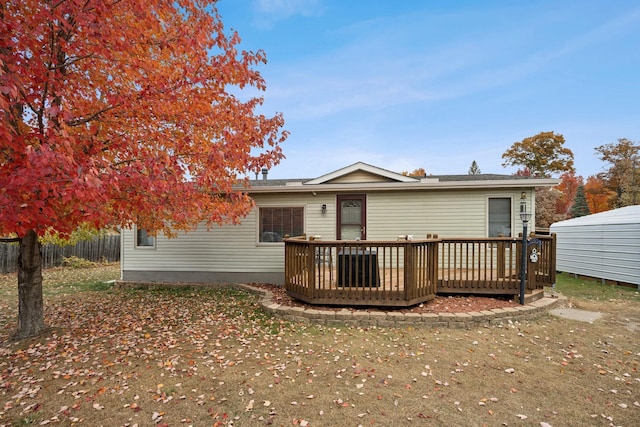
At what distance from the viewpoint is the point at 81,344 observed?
4.43 m

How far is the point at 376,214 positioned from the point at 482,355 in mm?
4630

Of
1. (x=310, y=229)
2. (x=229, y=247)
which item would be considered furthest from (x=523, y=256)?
(x=229, y=247)

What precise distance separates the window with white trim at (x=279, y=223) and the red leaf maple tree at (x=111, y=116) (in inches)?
102

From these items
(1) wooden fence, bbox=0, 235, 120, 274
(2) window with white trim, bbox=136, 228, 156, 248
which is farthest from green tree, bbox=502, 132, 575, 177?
(1) wooden fence, bbox=0, 235, 120, 274

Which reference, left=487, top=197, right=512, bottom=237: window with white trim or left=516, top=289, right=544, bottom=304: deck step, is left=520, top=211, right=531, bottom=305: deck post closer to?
left=516, top=289, right=544, bottom=304: deck step

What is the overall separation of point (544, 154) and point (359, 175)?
26.9m

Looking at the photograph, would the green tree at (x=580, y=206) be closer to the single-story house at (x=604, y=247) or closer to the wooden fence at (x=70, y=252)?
the single-story house at (x=604, y=247)

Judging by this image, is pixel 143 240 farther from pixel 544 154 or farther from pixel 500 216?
pixel 544 154

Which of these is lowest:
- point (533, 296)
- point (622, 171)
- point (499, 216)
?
point (533, 296)

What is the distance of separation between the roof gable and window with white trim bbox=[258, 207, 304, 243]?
1.02 m

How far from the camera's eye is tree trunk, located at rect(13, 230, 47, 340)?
15.2ft

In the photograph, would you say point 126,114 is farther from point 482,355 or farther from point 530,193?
point 530,193

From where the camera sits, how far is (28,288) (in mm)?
4648

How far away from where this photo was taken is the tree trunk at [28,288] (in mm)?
4621
